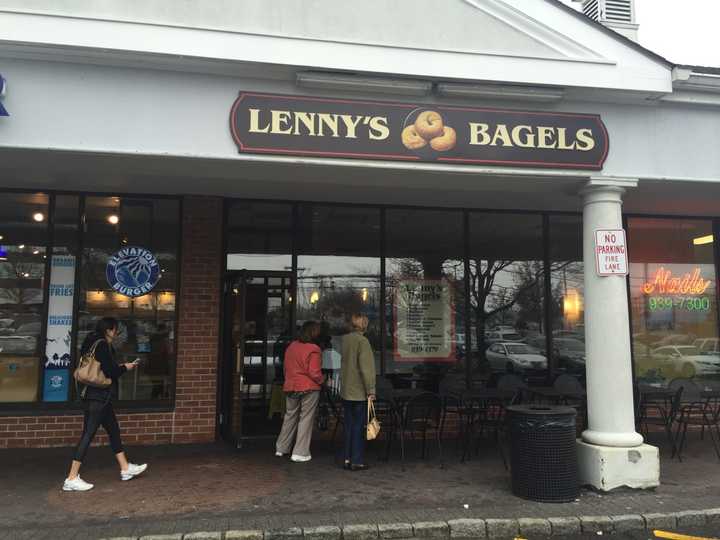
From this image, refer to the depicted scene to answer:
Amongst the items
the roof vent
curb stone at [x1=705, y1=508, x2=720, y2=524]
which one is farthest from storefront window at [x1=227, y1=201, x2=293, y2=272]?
curb stone at [x1=705, y1=508, x2=720, y2=524]

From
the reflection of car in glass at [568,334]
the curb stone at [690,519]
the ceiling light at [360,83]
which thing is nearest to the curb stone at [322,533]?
the curb stone at [690,519]

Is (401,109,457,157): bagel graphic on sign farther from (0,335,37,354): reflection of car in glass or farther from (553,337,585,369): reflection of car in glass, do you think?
(0,335,37,354): reflection of car in glass

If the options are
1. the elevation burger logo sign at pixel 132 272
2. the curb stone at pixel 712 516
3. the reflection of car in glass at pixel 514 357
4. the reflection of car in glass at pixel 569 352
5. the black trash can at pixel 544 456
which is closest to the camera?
the curb stone at pixel 712 516

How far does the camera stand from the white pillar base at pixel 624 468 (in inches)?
233

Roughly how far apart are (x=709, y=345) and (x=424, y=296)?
502 centimetres

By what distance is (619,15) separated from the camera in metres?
7.93

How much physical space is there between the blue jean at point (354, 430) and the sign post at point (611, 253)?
311 centimetres

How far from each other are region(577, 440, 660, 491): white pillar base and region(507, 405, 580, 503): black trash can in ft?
1.23

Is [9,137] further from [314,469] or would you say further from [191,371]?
[314,469]

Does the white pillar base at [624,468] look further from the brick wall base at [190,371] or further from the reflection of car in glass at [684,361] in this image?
the brick wall base at [190,371]

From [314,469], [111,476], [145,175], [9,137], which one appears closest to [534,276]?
[314,469]

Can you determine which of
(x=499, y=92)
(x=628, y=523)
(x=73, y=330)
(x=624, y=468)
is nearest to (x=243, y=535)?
(x=628, y=523)

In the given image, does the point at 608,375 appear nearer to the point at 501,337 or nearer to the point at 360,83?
the point at 501,337

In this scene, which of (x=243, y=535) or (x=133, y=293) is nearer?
(x=243, y=535)
